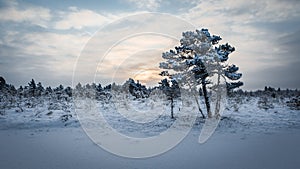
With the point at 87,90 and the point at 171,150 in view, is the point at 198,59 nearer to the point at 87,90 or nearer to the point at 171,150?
the point at 171,150

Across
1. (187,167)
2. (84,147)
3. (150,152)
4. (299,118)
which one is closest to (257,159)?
(187,167)

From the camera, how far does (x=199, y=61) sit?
Answer: 1548 centimetres

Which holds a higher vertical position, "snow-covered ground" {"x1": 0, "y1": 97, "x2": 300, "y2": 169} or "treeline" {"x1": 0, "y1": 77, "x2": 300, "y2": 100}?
"treeline" {"x1": 0, "y1": 77, "x2": 300, "y2": 100}

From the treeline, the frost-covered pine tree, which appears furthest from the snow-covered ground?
the treeline

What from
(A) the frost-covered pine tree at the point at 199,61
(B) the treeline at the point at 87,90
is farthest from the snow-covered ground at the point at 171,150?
(B) the treeline at the point at 87,90

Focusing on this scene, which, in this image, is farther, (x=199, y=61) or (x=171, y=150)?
(x=199, y=61)

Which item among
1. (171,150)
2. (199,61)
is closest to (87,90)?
(199,61)

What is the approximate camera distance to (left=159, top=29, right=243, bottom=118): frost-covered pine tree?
15.7m

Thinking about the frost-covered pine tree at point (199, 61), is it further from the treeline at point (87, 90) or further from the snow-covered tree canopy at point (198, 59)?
the treeline at point (87, 90)

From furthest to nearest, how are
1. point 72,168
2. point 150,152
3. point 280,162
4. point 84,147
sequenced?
point 84,147
point 150,152
point 280,162
point 72,168

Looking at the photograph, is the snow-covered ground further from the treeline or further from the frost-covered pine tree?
the treeline

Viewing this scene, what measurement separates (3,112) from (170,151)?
14.9m

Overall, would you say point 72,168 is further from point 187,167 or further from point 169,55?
point 169,55

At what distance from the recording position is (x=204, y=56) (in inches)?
604
